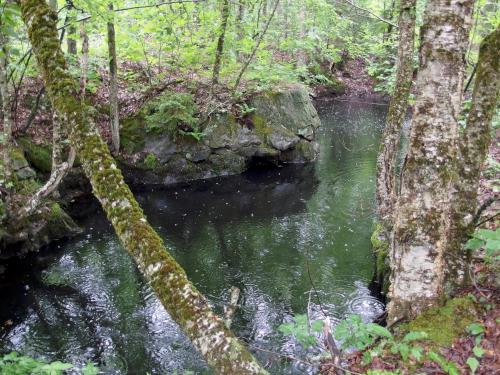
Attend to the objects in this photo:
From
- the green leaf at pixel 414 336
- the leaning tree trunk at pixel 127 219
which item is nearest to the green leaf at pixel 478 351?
the green leaf at pixel 414 336

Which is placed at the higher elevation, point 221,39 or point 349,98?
point 221,39

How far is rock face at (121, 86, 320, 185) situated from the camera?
602 inches

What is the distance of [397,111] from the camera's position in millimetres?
7898

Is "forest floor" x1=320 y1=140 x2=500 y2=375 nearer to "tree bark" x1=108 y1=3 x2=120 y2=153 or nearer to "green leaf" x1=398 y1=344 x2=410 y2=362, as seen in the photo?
"green leaf" x1=398 y1=344 x2=410 y2=362

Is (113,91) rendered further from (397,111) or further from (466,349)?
(466,349)

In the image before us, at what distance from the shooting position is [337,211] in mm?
12406

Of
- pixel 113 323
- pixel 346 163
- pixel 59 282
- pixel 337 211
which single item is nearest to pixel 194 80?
pixel 346 163

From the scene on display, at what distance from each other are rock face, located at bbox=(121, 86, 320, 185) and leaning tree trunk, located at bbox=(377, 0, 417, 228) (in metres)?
8.34

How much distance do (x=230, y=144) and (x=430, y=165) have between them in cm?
1259

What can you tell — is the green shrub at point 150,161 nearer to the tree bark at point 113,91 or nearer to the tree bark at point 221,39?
the tree bark at point 113,91

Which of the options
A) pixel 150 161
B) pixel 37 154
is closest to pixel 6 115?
pixel 37 154

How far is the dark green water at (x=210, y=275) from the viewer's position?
7090 millimetres

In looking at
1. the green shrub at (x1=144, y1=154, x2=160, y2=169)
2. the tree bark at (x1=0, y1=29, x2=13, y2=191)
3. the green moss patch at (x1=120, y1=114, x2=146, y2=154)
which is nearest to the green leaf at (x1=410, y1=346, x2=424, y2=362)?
the tree bark at (x1=0, y1=29, x2=13, y2=191)

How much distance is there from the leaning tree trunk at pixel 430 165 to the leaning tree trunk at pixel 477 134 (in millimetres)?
619
